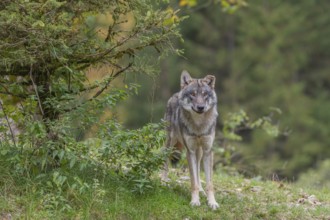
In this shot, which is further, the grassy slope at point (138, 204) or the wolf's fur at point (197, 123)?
the wolf's fur at point (197, 123)

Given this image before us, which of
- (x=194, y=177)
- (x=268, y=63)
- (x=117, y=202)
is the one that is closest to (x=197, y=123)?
(x=194, y=177)

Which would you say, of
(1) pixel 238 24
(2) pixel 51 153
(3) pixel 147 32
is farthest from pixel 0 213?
(1) pixel 238 24

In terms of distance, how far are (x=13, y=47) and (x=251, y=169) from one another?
7.29m

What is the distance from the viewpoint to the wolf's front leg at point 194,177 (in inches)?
314

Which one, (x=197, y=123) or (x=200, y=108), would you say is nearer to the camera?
(x=200, y=108)

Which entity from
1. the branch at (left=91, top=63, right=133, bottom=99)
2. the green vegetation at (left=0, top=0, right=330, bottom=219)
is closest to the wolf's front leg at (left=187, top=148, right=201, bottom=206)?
the green vegetation at (left=0, top=0, right=330, bottom=219)

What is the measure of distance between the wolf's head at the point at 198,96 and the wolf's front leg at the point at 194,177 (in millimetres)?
586

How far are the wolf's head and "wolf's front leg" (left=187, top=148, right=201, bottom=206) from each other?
59cm

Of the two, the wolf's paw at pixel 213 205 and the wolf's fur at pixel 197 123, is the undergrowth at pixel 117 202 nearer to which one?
the wolf's paw at pixel 213 205

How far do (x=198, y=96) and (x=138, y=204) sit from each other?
1.63 m

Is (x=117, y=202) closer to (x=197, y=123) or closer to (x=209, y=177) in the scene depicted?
(x=209, y=177)

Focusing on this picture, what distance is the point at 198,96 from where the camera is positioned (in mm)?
8234

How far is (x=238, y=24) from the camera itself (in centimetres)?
3869

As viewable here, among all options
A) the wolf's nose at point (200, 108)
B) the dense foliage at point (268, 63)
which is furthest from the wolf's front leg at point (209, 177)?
A: the dense foliage at point (268, 63)
